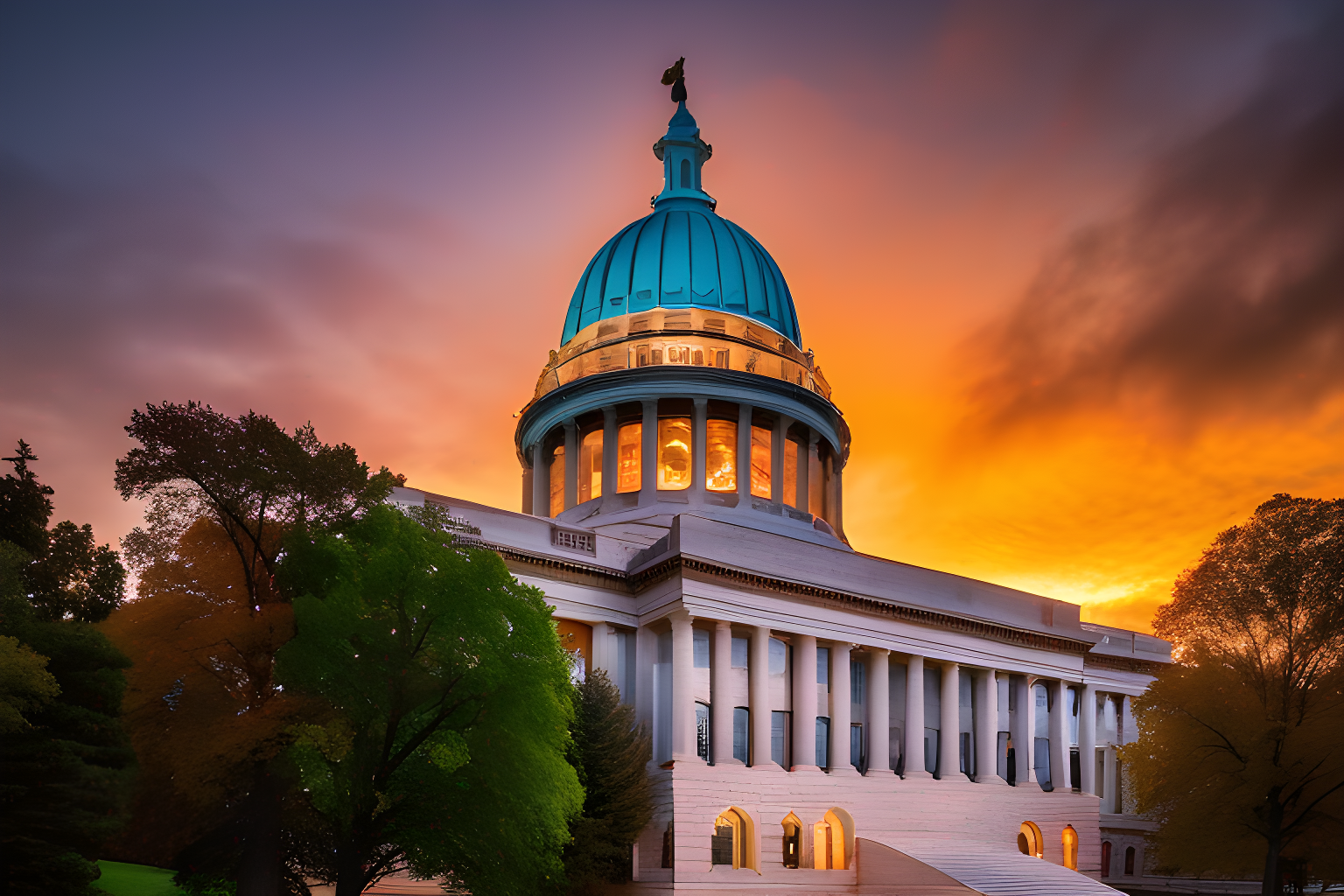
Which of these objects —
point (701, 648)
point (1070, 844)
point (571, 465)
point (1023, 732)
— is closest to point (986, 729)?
point (1023, 732)

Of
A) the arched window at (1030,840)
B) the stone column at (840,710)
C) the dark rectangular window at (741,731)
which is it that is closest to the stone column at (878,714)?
the stone column at (840,710)

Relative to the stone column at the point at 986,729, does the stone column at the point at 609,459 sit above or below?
above

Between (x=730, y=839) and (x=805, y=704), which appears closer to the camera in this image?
(x=730, y=839)

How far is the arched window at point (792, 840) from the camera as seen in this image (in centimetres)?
4044

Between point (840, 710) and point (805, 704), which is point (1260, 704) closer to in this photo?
point (840, 710)

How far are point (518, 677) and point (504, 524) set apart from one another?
15044 mm

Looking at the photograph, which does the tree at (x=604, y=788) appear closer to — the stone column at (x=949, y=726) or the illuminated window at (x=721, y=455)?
the stone column at (x=949, y=726)

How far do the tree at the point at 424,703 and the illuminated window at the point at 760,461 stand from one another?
29918 mm

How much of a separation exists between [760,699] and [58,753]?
2306cm

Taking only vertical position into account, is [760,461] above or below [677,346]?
below

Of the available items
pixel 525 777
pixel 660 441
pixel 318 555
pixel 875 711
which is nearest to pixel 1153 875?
pixel 875 711

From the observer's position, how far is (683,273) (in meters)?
59.2

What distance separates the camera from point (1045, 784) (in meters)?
51.8

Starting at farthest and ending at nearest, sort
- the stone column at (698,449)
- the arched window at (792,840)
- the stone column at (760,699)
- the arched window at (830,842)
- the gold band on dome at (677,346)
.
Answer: the gold band on dome at (677,346) → the stone column at (698,449) → the arched window at (830,842) → the arched window at (792,840) → the stone column at (760,699)
